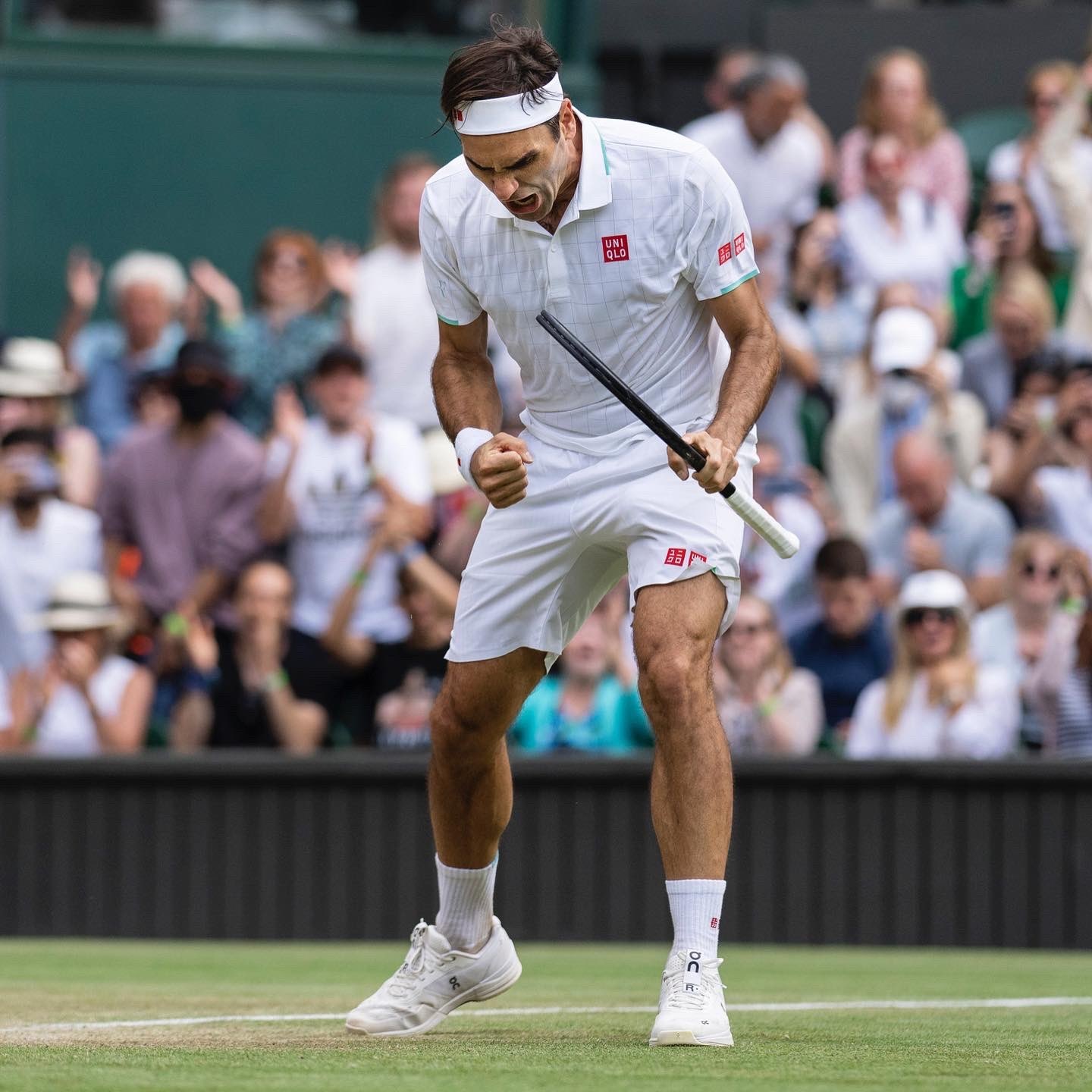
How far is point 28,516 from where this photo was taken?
10562mm

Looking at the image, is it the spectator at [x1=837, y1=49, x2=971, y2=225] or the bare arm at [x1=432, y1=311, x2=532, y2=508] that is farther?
the spectator at [x1=837, y1=49, x2=971, y2=225]

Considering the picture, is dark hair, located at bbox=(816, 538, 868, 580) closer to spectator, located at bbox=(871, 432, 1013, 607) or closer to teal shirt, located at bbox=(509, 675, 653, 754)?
spectator, located at bbox=(871, 432, 1013, 607)

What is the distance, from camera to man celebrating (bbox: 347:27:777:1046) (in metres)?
4.91

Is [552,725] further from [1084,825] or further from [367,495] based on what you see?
[1084,825]

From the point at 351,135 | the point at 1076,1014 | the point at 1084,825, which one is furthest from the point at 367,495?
the point at 1076,1014

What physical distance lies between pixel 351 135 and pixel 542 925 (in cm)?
624

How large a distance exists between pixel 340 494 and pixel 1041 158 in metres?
4.05

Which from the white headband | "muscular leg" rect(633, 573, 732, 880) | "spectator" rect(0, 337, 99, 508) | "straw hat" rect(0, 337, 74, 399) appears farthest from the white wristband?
"straw hat" rect(0, 337, 74, 399)

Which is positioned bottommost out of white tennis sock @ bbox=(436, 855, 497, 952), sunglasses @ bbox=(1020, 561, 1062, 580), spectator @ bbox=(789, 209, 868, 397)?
white tennis sock @ bbox=(436, 855, 497, 952)

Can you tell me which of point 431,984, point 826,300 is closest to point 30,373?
point 826,300

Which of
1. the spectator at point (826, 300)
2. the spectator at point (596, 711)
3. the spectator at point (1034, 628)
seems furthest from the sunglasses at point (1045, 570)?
the spectator at point (826, 300)

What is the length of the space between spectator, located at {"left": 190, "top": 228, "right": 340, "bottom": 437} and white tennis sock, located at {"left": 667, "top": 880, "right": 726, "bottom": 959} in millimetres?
6945

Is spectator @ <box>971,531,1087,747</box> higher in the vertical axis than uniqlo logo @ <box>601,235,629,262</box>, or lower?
lower

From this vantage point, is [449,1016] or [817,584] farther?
[817,584]
